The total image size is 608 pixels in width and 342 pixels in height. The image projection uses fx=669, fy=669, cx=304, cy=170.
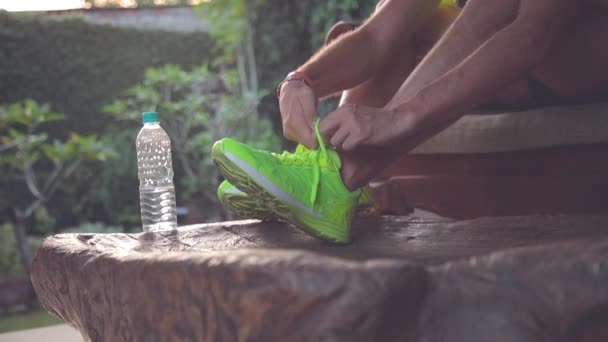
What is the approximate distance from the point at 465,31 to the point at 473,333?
69 cm

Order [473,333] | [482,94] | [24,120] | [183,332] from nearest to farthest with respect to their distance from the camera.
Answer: [473,333] < [183,332] < [482,94] < [24,120]

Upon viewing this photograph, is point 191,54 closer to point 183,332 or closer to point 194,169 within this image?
point 194,169

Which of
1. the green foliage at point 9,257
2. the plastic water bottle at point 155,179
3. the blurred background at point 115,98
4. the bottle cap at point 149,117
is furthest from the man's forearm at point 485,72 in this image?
the green foliage at point 9,257

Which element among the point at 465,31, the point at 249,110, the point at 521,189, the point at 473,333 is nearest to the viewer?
the point at 473,333

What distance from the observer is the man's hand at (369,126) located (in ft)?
3.41

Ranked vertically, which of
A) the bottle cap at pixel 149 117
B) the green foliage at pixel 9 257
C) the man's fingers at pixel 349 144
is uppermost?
the bottle cap at pixel 149 117

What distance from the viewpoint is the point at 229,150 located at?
107 cm

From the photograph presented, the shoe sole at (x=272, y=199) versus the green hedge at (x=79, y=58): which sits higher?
the green hedge at (x=79, y=58)

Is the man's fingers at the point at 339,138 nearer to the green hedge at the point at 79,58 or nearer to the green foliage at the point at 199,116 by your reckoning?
the green foliage at the point at 199,116

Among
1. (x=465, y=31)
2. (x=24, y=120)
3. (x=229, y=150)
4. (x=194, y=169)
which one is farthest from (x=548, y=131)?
(x=194, y=169)

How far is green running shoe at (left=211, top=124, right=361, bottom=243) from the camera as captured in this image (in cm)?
108

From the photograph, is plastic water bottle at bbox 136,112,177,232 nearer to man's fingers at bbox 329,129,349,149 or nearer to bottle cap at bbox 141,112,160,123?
bottle cap at bbox 141,112,160,123

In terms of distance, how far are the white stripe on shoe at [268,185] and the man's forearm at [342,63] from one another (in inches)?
15.6

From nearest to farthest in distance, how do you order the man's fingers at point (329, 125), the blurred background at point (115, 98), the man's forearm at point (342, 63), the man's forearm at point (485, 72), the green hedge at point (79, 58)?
the man's forearm at point (485, 72), the man's fingers at point (329, 125), the man's forearm at point (342, 63), the blurred background at point (115, 98), the green hedge at point (79, 58)
